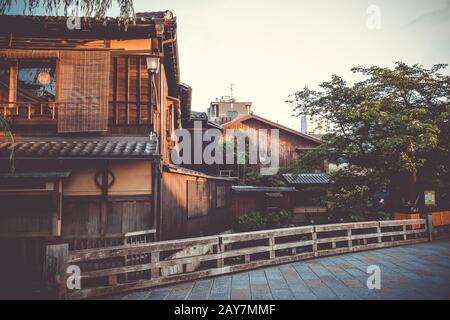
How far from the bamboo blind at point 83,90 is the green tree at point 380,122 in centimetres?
906

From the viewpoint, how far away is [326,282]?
6.74 m

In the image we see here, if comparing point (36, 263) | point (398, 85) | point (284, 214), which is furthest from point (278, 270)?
point (398, 85)

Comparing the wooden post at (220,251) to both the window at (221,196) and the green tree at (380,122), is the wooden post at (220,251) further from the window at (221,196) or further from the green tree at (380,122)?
the window at (221,196)

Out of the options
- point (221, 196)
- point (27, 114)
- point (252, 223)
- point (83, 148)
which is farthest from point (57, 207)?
point (221, 196)

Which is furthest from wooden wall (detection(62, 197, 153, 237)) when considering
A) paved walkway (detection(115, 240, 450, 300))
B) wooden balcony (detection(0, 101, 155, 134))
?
paved walkway (detection(115, 240, 450, 300))

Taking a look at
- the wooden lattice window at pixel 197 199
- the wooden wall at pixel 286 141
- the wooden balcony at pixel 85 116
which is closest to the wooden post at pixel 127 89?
the wooden balcony at pixel 85 116

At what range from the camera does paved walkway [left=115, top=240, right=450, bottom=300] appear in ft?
19.5

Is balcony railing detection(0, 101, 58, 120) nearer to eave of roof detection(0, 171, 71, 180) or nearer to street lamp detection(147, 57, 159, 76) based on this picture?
eave of roof detection(0, 171, 71, 180)

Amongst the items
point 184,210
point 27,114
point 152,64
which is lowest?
point 184,210

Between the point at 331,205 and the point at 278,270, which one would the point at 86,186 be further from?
the point at 331,205

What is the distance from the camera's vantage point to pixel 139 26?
33.0ft

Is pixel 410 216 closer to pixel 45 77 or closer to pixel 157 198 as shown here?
pixel 157 198

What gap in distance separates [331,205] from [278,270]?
7233 millimetres

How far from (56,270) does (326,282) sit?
5.71m
